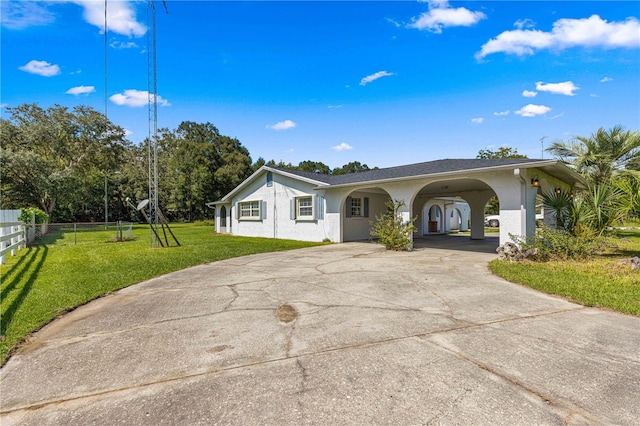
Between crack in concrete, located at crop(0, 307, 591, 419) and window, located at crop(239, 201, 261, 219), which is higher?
window, located at crop(239, 201, 261, 219)

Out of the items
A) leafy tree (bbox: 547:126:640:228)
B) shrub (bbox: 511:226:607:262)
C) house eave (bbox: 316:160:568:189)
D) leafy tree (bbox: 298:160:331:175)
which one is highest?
leafy tree (bbox: 298:160:331:175)

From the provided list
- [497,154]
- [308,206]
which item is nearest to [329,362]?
[308,206]

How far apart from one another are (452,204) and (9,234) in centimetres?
2547

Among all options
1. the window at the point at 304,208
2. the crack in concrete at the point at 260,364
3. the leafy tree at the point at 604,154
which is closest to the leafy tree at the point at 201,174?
the window at the point at 304,208

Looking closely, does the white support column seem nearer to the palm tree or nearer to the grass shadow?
the palm tree

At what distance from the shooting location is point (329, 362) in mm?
2920

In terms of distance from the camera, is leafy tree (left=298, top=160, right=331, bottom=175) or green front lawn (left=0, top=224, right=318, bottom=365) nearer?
green front lawn (left=0, top=224, right=318, bottom=365)

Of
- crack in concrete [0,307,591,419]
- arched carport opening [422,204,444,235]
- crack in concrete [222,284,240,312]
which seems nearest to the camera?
crack in concrete [0,307,591,419]

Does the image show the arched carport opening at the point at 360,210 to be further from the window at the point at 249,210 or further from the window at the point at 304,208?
the window at the point at 249,210

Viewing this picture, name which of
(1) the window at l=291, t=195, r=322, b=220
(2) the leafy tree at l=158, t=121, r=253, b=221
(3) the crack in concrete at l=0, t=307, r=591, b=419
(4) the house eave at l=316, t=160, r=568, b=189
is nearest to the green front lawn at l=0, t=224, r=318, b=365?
(3) the crack in concrete at l=0, t=307, r=591, b=419

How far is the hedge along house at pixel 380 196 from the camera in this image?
957 cm

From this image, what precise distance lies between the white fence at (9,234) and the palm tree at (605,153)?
22.4m

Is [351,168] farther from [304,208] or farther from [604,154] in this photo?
[604,154]

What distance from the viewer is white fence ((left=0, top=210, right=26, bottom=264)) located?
28.4 feet
